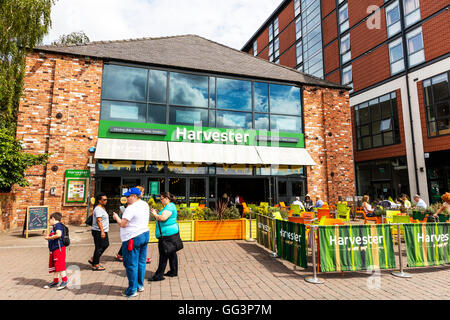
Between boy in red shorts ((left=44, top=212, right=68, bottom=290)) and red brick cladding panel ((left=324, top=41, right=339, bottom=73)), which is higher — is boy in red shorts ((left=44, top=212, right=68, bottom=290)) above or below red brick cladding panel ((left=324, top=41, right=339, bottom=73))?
→ below

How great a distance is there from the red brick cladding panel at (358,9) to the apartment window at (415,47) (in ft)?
14.7

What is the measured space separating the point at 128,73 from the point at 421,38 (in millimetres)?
19086

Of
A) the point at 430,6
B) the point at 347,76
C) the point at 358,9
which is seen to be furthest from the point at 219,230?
the point at 358,9

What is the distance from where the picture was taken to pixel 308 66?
94.6ft

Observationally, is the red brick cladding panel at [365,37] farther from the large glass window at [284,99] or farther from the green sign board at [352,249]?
the green sign board at [352,249]

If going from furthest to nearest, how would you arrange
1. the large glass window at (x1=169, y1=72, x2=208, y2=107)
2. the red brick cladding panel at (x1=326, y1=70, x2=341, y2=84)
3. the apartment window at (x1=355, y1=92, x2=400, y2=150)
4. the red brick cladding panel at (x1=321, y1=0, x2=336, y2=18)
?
1. the red brick cladding panel at (x1=321, y1=0, x2=336, y2=18)
2. the red brick cladding panel at (x1=326, y1=70, x2=341, y2=84)
3. the apartment window at (x1=355, y1=92, x2=400, y2=150)
4. the large glass window at (x1=169, y1=72, x2=208, y2=107)

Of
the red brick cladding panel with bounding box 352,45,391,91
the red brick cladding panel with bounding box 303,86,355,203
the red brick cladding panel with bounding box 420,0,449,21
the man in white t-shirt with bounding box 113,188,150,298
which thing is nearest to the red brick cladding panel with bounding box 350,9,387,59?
the red brick cladding panel with bounding box 352,45,391,91

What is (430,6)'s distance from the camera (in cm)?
1659

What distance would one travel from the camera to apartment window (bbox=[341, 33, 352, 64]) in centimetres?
2314

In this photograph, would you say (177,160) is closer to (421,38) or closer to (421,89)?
(421,89)

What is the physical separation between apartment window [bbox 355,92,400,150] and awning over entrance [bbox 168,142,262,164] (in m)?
13.1

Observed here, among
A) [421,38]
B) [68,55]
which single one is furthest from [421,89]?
[68,55]

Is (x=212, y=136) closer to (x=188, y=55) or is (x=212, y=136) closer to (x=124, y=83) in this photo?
(x=124, y=83)

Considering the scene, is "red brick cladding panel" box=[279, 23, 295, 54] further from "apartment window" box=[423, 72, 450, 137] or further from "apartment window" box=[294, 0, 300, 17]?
"apartment window" box=[423, 72, 450, 137]
